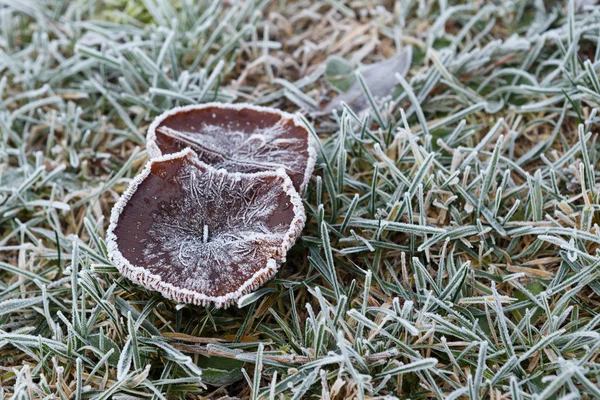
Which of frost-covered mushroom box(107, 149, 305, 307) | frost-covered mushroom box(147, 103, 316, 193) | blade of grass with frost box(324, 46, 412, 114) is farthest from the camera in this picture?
blade of grass with frost box(324, 46, 412, 114)

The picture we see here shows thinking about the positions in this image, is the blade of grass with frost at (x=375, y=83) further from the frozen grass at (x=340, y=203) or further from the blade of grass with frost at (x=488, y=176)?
the blade of grass with frost at (x=488, y=176)

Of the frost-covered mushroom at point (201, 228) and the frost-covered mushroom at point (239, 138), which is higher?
the frost-covered mushroom at point (239, 138)

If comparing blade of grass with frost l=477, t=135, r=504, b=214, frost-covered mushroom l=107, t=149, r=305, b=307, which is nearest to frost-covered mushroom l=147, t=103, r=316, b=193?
frost-covered mushroom l=107, t=149, r=305, b=307

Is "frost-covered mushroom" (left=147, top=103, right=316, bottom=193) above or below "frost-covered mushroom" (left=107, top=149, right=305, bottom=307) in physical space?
above

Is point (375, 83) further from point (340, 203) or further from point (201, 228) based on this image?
point (201, 228)

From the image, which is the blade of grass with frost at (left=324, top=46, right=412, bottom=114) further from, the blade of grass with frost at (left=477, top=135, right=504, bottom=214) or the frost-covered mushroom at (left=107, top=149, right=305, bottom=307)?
the frost-covered mushroom at (left=107, top=149, right=305, bottom=307)

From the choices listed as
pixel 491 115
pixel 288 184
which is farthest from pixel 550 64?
pixel 288 184

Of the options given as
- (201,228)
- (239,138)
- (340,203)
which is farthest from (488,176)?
(201,228)

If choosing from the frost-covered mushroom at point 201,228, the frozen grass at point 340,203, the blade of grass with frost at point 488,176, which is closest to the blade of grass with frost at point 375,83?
the frozen grass at point 340,203
